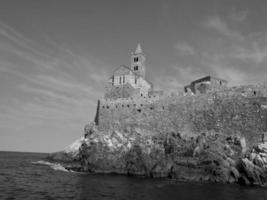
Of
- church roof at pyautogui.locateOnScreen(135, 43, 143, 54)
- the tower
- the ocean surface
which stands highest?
church roof at pyautogui.locateOnScreen(135, 43, 143, 54)

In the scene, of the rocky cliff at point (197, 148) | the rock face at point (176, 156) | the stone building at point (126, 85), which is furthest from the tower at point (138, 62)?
the rock face at point (176, 156)

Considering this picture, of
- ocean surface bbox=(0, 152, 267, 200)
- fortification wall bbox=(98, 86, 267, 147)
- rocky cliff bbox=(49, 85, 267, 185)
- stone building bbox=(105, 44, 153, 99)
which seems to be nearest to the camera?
ocean surface bbox=(0, 152, 267, 200)

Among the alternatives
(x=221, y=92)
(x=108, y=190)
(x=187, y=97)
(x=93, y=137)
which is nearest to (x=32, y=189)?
(x=108, y=190)

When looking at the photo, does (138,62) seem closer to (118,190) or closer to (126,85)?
(126,85)

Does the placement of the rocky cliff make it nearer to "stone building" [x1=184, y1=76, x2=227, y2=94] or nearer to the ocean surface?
the ocean surface

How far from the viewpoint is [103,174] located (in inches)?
1235

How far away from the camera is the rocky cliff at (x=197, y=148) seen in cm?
2791

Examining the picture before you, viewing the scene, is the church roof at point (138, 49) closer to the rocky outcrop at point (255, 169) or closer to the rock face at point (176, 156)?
the rock face at point (176, 156)

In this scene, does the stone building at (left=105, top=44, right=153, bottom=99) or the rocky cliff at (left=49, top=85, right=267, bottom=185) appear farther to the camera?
the stone building at (left=105, top=44, right=153, bottom=99)

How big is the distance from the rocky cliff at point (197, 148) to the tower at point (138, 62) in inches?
958

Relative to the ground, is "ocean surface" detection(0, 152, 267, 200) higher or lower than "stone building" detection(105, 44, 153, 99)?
lower

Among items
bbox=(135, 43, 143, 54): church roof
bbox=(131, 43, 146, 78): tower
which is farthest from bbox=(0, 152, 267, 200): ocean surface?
bbox=(135, 43, 143, 54): church roof

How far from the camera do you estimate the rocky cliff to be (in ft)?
91.6

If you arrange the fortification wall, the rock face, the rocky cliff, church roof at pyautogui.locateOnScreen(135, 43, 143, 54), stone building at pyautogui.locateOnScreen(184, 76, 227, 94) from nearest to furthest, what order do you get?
1. the rock face
2. the rocky cliff
3. the fortification wall
4. stone building at pyautogui.locateOnScreen(184, 76, 227, 94)
5. church roof at pyautogui.locateOnScreen(135, 43, 143, 54)
